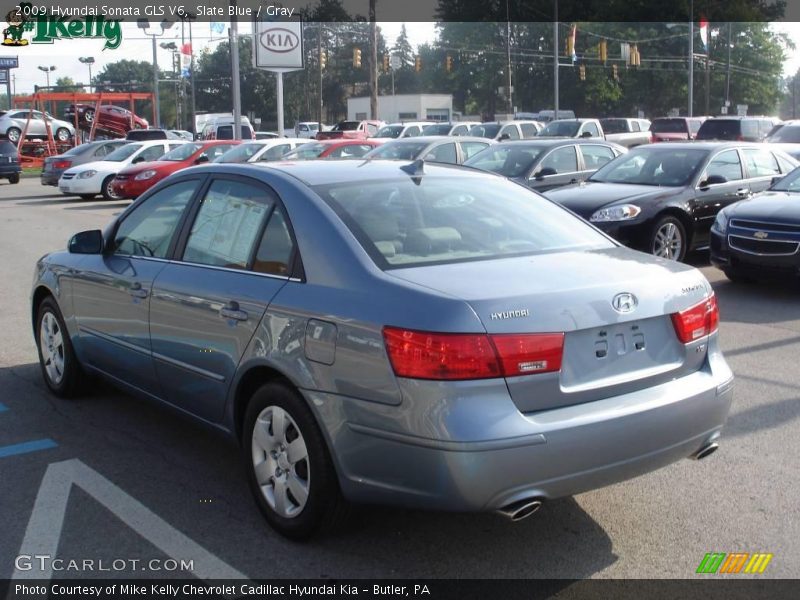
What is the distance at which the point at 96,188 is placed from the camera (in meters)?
24.2

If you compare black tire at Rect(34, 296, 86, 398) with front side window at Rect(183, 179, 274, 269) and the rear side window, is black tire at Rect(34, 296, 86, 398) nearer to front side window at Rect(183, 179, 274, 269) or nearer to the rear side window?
front side window at Rect(183, 179, 274, 269)

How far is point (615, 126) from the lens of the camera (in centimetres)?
3709

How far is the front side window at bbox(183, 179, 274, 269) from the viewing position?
4.38m

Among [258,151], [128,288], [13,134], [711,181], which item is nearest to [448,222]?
[128,288]

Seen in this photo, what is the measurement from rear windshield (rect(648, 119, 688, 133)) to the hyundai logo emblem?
103 ft

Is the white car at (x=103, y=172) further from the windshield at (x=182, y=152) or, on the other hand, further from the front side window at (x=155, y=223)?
the front side window at (x=155, y=223)

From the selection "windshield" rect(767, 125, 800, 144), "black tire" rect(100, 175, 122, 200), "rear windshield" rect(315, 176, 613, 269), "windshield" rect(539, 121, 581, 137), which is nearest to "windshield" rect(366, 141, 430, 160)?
"black tire" rect(100, 175, 122, 200)

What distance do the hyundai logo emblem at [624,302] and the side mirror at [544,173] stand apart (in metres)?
9.91

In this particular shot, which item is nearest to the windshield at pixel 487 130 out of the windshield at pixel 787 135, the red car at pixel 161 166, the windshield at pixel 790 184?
the windshield at pixel 787 135

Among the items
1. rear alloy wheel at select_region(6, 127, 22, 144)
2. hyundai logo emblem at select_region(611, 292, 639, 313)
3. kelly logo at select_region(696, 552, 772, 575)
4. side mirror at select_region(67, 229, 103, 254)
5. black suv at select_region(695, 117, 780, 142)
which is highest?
rear alloy wheel at select_region(6, 127, 22, 144)

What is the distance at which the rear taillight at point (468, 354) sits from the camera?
131 inches

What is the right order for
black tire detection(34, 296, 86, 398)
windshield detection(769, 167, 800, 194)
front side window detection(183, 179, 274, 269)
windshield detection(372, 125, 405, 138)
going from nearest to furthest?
front side window detection(183, 179, 274, 269), black tire detection(34, 296, 86, 398), windshield detection(769, 167, 800, 194), windshield detection(372, 125, 405, 138)

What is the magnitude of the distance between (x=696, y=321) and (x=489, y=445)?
1249mm

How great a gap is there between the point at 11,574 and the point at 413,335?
6.29 feet
